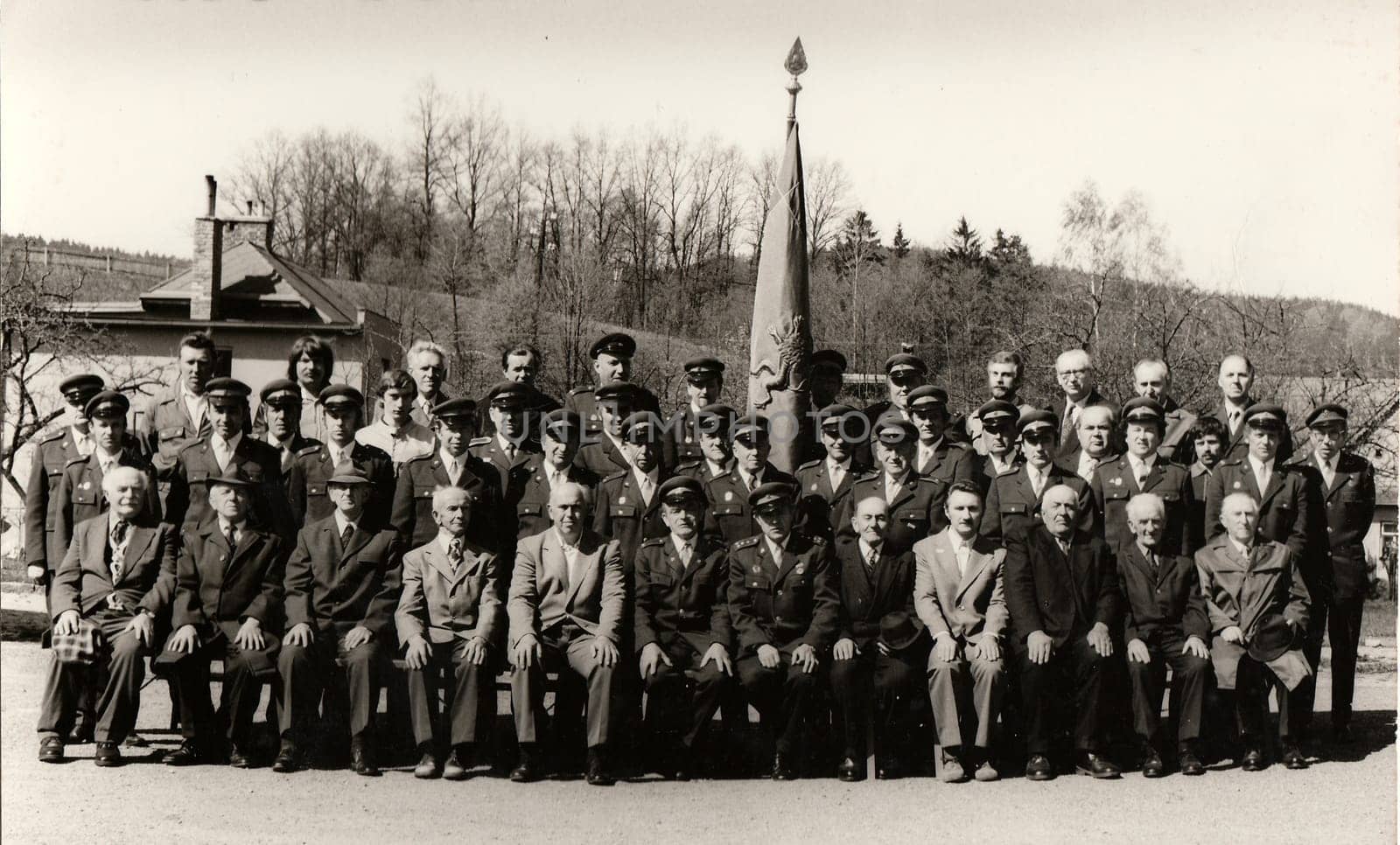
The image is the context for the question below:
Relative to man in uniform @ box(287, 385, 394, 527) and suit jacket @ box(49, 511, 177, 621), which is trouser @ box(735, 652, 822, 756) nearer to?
man in uniform @ box(287, 385, 394, 527)

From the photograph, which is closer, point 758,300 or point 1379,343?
point 758,300

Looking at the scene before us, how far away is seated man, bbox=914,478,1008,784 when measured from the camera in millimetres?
4895

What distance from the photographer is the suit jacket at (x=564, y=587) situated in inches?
201

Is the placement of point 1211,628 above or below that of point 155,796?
above

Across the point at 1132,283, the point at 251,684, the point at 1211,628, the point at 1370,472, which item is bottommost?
the point at 251,684

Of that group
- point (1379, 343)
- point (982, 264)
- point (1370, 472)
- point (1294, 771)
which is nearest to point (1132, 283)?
point (1379, 343)

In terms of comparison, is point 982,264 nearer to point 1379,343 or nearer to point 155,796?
point 1379,343

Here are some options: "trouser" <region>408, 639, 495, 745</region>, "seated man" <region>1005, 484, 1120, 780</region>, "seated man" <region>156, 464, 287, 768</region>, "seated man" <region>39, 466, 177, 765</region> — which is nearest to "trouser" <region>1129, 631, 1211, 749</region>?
"seated man" <region>1005, 484, 1120, 780</region>

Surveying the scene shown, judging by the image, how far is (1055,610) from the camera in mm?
5070

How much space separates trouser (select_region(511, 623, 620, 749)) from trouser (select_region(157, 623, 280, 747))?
1.19m

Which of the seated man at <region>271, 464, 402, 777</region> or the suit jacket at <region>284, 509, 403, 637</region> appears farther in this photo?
the suit jacket at <region>284, 509, 403, 637</region>

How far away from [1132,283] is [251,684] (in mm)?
19099

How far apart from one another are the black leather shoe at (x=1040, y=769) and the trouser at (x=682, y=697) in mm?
1424

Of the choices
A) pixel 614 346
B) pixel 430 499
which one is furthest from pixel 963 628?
pixel 430 499
